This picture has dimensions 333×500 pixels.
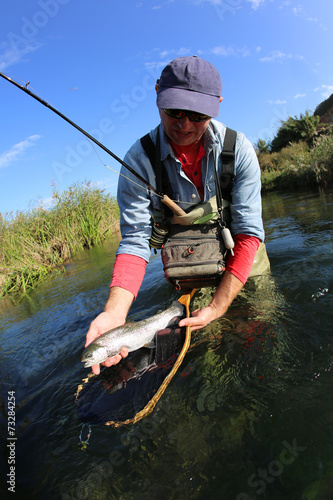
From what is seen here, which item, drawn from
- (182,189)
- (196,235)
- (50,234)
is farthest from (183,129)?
(50,234)

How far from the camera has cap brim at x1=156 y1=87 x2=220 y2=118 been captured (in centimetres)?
248

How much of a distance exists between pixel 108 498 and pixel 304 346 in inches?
73.6

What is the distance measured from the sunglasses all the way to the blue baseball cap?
0.27ft

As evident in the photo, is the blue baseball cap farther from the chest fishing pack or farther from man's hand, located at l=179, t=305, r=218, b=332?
man's hand, located at l=179, t=305, r=218, b=332

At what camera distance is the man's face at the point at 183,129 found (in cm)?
269

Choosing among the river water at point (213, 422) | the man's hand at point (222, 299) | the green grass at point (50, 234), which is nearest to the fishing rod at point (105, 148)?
the man's hand at point (222, 299)

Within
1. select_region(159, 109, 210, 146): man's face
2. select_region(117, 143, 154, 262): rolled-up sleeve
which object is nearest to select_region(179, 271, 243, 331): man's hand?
select_region(117, 143, 154, 262): rolled-up sleeve

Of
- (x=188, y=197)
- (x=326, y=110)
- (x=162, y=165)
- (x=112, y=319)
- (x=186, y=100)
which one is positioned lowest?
(x=112, y=319)

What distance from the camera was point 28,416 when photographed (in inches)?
112

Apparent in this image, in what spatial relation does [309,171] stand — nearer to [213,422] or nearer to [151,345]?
[151,345]

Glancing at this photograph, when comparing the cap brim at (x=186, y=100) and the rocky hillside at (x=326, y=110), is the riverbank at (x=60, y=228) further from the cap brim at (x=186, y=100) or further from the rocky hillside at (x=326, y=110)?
the rocky hillside at (x=326, y=110)

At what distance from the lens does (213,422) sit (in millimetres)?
2189

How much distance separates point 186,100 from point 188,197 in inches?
41.3

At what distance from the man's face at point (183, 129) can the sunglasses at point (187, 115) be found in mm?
26
